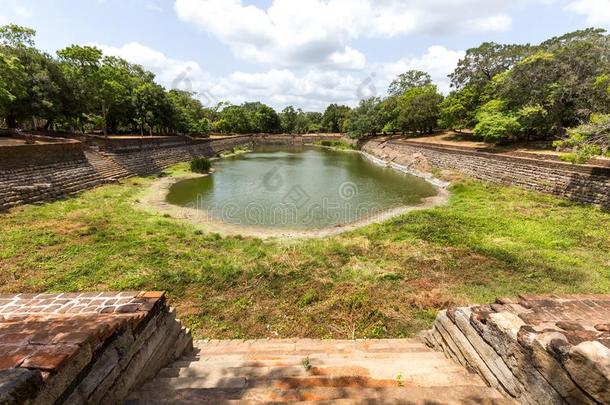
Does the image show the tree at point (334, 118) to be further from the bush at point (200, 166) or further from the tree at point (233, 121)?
the bush at point (200, 166)

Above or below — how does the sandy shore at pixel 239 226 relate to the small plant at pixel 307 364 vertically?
below

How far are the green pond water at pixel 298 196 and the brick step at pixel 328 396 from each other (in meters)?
11.3

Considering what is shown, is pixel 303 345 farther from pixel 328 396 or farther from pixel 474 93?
pixel 474 93

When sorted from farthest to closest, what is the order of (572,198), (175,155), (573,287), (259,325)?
(175,155), (572,198), (573,287), (259,325)

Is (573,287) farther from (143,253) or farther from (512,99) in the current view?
(512,99)

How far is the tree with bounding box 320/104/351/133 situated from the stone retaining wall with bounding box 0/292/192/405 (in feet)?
261

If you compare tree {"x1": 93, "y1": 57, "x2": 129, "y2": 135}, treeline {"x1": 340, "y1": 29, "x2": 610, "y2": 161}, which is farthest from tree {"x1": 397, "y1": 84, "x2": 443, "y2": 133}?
tree {"x1": 93, "y1": 57, "x2": 129, "y2": 135}

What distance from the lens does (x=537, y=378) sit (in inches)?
103

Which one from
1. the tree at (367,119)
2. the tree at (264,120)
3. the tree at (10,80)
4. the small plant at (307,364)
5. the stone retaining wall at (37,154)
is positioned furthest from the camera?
the tree at (264,120)

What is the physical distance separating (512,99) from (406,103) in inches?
794

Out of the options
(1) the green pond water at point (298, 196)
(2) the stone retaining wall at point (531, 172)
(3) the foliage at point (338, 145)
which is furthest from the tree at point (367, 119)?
(1) the green pond water at point (298, 196)

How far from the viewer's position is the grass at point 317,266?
274 inches

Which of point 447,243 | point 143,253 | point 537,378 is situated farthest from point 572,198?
point 143,253

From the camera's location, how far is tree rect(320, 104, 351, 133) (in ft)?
264
